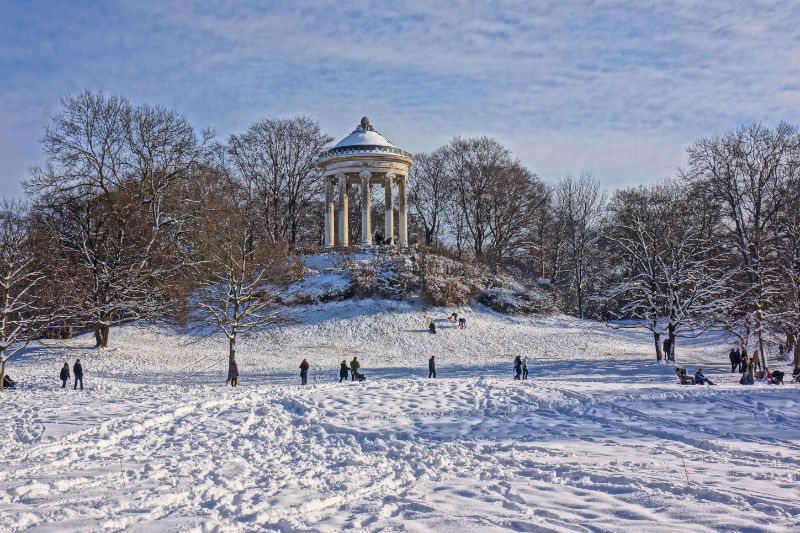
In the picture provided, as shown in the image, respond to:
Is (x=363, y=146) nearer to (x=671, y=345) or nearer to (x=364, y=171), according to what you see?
(x=364, y=171)

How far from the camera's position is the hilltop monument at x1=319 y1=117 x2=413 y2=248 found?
37.3m

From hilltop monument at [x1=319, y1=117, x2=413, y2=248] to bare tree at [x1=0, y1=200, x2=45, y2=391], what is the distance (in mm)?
18115

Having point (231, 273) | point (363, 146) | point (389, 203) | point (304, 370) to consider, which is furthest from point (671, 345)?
point (363, 146)

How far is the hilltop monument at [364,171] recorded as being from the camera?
3731 centimetres

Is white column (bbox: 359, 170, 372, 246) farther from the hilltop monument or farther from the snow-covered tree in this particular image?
the snow-covered tree

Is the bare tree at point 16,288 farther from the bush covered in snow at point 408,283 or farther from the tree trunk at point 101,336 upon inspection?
the bush covered in snow at point 408,283

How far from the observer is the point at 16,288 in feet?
74.9

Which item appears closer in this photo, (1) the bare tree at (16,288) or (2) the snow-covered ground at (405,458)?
(2) the snow-covered ground at (405,458)

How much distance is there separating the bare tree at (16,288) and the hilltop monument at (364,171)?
18.1 meters

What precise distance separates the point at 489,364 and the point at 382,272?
11918mm

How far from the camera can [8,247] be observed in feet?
70.1

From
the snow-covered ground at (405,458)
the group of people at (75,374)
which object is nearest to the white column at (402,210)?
the snow-covered ground at (405,458)

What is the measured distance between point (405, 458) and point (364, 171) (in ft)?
97.5

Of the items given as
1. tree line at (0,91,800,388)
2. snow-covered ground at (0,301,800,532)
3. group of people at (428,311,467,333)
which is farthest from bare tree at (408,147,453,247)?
snow-covered ground at (0,301,800,532)
